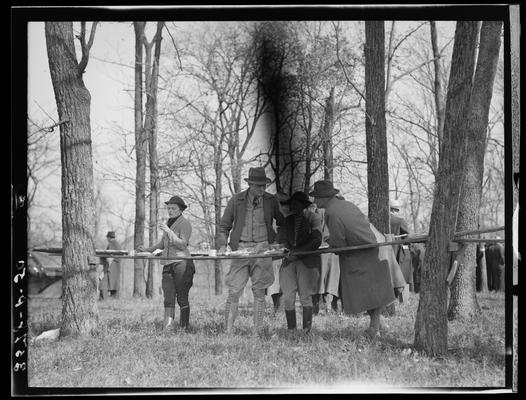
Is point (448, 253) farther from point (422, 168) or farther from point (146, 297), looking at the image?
point (146, 297)

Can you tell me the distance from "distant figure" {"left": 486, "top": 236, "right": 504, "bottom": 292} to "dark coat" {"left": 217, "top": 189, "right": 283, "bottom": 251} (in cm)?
278

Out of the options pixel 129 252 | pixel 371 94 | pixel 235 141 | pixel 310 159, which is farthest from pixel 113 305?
pixel 371 94

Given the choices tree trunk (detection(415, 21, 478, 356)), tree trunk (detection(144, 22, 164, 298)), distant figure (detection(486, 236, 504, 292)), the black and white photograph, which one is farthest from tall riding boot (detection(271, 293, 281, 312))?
distant figure (detection(486, 236, 504, 292))

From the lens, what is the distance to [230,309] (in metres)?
10.1

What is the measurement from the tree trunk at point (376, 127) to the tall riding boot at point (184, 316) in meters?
2.72

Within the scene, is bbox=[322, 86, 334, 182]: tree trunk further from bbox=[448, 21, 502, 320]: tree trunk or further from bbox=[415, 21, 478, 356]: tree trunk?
bbox=[448, 21, 502, 320]: tree trunk

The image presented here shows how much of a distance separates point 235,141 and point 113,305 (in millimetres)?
2939

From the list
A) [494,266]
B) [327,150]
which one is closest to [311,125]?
[327,150]

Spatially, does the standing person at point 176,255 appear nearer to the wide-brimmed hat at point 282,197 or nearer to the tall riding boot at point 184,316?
the tall riding boot at point 184,316

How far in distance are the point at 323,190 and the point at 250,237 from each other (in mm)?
1188

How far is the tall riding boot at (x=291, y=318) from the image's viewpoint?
32.2ft

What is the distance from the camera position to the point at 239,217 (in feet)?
33.5
